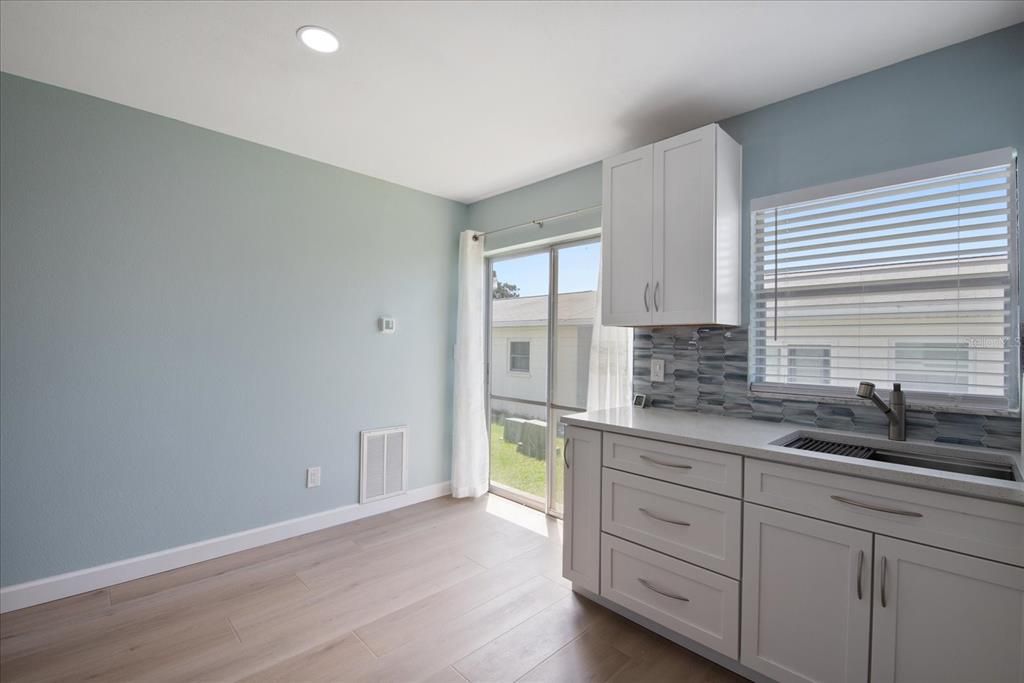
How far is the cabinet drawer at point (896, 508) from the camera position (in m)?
1.25

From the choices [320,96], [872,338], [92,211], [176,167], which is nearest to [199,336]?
[92,211]

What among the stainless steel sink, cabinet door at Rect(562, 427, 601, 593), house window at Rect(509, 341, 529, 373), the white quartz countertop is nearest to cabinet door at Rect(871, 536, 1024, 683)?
the white quartz countertop

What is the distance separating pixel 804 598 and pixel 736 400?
39.3 inches

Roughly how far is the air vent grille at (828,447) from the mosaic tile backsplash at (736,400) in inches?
5.1

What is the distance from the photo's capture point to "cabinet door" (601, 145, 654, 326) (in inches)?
92.7

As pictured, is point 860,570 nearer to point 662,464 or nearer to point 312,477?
point 662,464

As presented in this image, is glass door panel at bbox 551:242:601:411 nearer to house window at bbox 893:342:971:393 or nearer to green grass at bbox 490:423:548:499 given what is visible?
green grass at bbox 490:423:548:499

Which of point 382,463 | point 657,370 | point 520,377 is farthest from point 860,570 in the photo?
point 382,463

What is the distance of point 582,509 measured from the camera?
2.25 meters

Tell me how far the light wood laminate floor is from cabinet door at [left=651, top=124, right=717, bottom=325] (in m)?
1.48

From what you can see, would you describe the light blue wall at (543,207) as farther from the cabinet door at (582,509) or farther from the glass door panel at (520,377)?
the cabinet door at (582,509)

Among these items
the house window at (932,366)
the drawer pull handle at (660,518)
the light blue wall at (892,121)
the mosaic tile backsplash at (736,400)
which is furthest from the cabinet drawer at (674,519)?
the light blue wall at (892,121)

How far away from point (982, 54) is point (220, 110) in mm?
3412

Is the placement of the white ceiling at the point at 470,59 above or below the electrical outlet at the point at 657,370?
above
